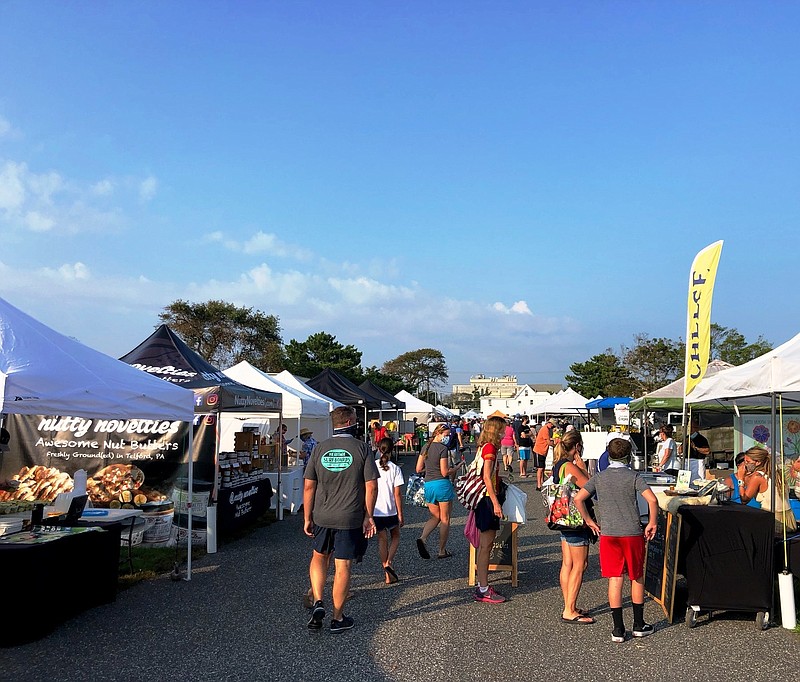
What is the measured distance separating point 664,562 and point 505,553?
1.89 m

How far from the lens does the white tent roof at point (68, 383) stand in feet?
17.6

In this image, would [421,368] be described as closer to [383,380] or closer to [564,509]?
[383,380]

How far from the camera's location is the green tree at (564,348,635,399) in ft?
170

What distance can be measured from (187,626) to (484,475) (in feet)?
9.09

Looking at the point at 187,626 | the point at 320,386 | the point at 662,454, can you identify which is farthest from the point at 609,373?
the point at 187,626

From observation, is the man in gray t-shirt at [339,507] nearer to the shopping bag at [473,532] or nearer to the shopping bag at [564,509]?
the shopping bag at [473,532]

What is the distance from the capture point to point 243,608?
19.6 feet

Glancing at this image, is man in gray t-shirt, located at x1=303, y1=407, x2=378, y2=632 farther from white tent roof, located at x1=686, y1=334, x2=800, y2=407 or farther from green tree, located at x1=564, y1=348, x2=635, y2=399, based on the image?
green tree, located at x1=564, y1=348, x2=635, y2=399

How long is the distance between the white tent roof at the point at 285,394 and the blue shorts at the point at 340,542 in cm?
814

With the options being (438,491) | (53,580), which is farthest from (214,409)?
(53,580)

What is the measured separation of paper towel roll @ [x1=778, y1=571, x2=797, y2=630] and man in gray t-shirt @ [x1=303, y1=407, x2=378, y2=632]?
10.6 ft

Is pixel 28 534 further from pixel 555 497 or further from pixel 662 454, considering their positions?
pixel 662 454

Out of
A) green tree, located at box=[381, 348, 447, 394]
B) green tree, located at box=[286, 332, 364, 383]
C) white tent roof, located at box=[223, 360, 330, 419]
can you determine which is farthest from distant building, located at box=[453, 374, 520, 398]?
white tent roof, located at box=[223, 360, 330, 419]

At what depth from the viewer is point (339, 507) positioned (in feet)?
17.1
